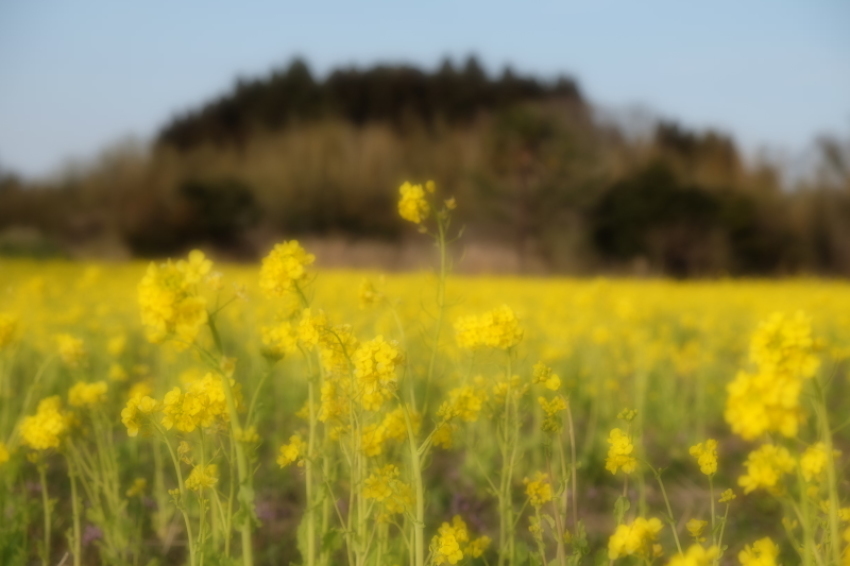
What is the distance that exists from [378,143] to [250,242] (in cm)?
603

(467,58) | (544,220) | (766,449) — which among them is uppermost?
(467,58)

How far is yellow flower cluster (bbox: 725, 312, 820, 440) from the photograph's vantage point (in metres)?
1.22

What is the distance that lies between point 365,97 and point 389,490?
82.8 ft

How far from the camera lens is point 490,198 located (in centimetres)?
1831

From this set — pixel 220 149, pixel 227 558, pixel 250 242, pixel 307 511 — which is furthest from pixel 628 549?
pixel 220 149

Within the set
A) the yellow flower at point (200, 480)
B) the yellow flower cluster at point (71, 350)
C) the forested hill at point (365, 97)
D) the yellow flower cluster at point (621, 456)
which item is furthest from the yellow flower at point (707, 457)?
the forested hill at point (365, 97)

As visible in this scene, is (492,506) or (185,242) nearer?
(492,506)

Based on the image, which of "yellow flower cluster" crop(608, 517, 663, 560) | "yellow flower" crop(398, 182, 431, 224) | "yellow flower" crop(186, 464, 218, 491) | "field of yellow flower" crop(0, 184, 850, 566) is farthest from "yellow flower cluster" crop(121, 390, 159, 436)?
"yellow flower cluster" crop(608, 517, 663, 560)

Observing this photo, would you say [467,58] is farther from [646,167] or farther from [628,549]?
[628,549]

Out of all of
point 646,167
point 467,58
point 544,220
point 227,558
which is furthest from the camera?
point 467,58

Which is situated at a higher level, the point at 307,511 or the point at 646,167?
the point at 646,167

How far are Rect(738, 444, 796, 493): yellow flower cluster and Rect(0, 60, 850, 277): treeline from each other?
44.4 ft

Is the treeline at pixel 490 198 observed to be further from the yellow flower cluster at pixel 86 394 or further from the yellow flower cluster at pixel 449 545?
the yellow flower cluster at pixel 449 545

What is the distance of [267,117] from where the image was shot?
24531 mm
